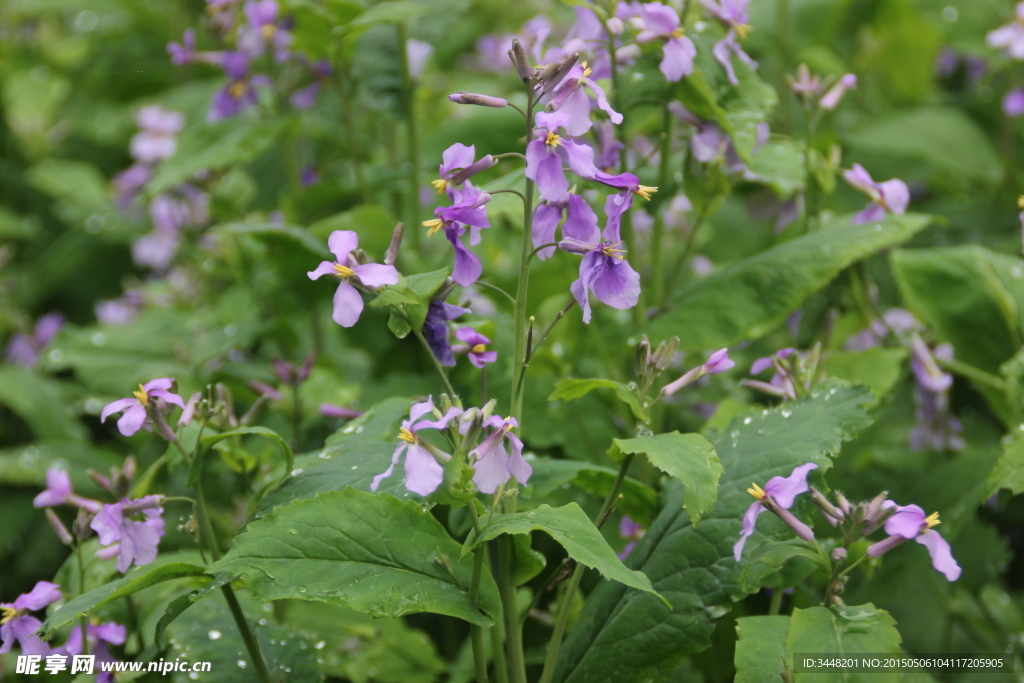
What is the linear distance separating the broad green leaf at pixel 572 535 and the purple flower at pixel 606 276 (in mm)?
280

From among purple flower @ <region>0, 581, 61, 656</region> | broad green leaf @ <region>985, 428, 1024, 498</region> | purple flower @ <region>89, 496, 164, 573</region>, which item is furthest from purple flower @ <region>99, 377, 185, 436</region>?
broad green leaf @ <region>985, 428, 1024, 498</region>

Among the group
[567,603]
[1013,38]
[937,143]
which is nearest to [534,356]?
[567,603]

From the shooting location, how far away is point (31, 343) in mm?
3436

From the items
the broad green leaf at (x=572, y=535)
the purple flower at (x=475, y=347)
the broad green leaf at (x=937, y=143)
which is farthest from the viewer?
the broad green leaf at (x=937, y=143)

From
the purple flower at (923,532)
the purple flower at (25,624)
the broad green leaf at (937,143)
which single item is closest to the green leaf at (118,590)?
the purple flower at (25,624)

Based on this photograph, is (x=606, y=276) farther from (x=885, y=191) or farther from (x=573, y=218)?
(x=885, y=191)

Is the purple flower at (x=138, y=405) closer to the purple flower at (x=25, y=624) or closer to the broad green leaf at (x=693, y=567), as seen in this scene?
the purple flower at (x=25, y=624)

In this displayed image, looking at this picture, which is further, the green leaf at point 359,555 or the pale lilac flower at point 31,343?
the pale lilac flower at point 31,343

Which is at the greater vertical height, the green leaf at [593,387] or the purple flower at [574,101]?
the purple flower at [574,101]

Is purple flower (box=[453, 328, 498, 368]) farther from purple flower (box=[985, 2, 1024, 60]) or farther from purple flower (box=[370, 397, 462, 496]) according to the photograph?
purple flower (box=[985, 2, 1024, 60])

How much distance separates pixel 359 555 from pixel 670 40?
114cm

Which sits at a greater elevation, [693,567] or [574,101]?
[574,101]

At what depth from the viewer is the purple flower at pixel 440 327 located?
53.5 inches

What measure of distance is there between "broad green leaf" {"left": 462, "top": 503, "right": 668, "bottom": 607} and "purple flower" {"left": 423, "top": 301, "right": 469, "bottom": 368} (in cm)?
28
